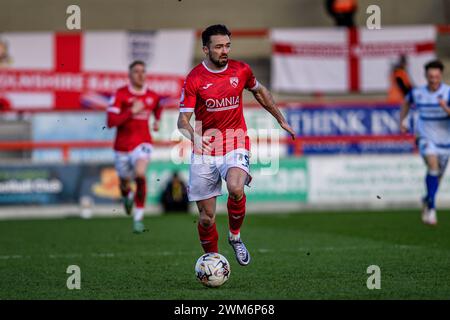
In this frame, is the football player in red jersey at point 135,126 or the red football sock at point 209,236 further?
the football player in red jersey at point 135,126

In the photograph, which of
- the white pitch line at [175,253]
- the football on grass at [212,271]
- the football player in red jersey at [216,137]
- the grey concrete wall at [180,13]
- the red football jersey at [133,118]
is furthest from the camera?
the grey concrete wall at [180,13]

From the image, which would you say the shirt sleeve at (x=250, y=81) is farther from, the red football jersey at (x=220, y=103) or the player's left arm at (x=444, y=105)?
the player's left arm at (x=444, y=105)

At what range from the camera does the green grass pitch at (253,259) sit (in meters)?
7.96

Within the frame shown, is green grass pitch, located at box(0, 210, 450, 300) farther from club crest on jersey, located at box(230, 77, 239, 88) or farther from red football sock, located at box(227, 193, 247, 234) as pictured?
club crest on jersey, located at box(230, 77, 239, 88)

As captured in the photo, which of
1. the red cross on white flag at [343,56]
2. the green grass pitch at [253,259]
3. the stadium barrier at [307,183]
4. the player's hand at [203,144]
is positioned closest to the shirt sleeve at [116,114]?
the green grass pitch at [253,259]

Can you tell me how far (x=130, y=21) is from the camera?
2675 cm

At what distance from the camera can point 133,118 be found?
15.2 m

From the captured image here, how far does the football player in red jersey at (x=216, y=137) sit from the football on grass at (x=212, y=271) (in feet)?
1.90

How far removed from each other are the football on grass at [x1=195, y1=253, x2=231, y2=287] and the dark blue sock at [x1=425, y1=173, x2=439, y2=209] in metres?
7.25

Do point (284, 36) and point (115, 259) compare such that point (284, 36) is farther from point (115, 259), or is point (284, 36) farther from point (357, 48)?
point (115, 259)

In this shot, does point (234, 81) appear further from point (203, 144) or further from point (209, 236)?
point (209, 236)
